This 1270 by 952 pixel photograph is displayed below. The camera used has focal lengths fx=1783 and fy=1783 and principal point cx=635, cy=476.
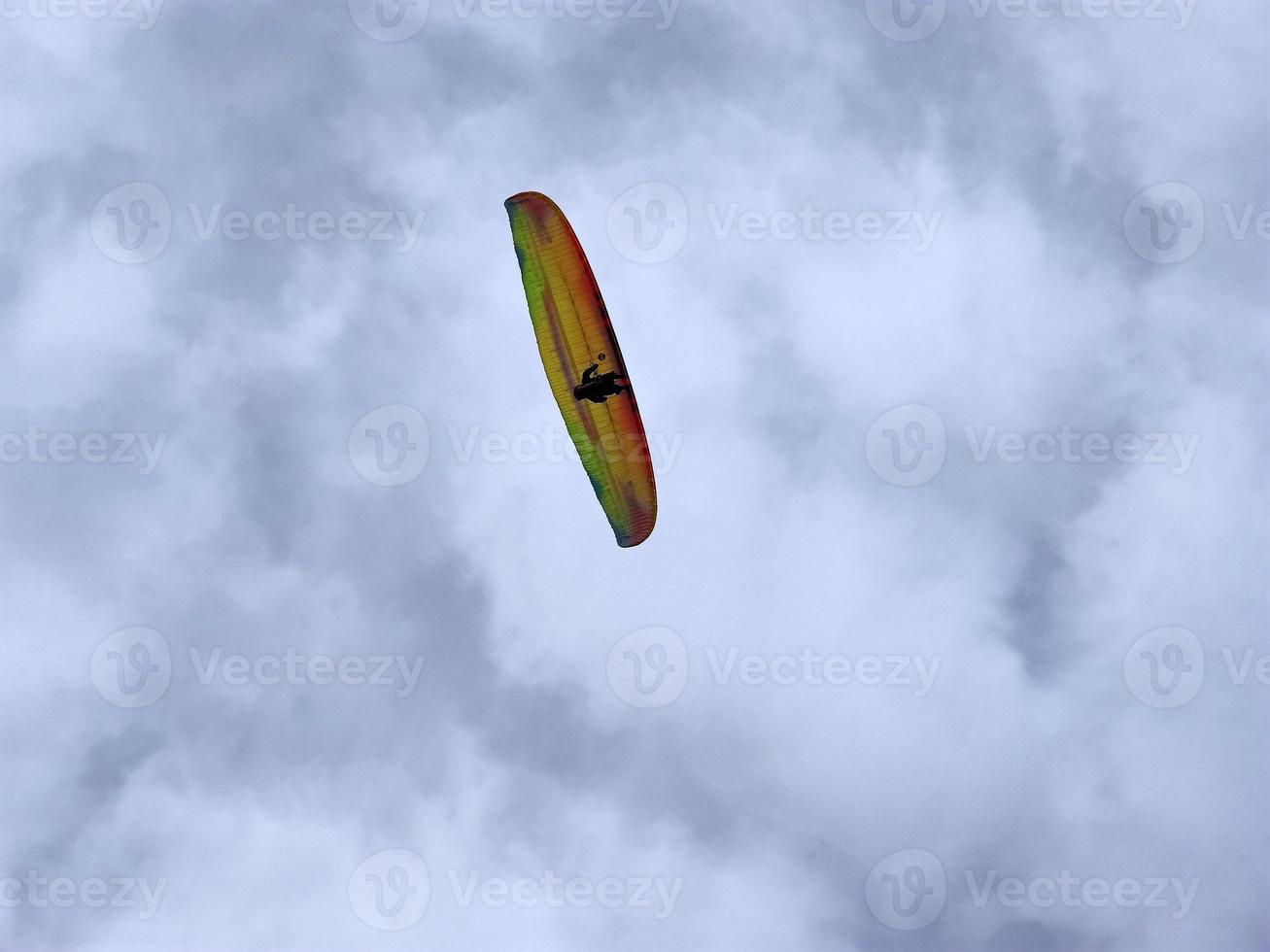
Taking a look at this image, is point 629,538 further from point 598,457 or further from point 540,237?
point 540,237

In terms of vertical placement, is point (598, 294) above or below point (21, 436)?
above

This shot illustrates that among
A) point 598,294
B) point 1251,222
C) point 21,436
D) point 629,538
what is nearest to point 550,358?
point 598,294

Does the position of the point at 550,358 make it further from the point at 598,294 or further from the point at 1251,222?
the point at 1251,222

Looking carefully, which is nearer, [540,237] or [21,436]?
[540,237]

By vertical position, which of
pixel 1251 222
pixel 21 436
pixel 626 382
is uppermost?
pixel 1251 222

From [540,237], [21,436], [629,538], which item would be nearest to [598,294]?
[540,237]

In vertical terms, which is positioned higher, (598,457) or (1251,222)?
(1251,222)
